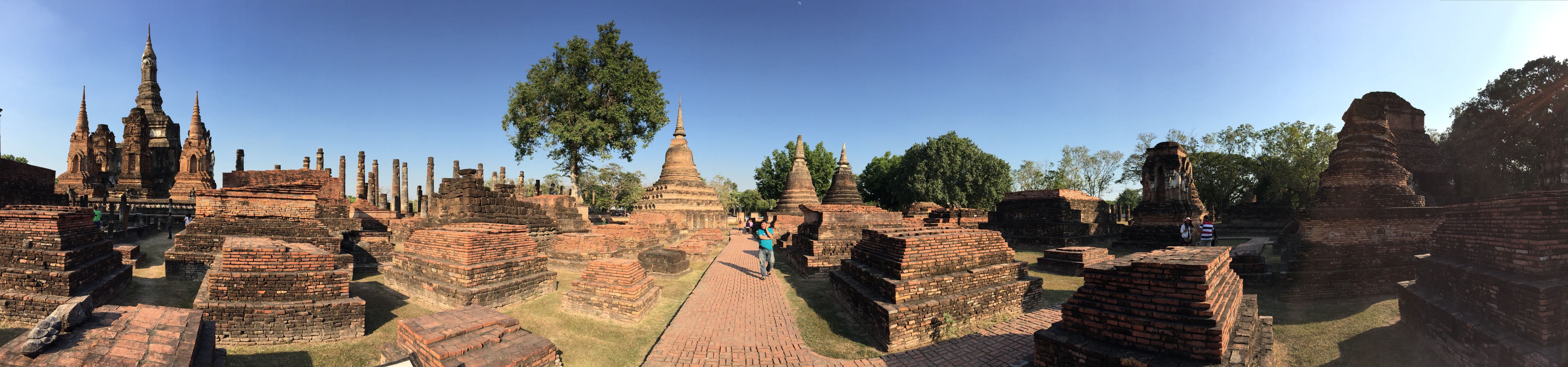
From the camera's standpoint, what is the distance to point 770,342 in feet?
18.9

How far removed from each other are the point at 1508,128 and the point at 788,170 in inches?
1616

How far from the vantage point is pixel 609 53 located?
25.2 metres

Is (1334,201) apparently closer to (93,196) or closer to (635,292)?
(635,292)

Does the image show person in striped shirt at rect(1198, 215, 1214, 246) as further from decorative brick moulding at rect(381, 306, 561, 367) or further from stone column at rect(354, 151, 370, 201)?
stone column at rect(354, 151, 370, 201)

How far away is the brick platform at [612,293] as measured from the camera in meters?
6.67

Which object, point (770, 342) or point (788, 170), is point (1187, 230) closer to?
point (770, 342)

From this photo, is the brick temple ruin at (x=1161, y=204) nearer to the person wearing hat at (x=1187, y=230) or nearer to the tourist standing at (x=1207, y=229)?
the person wearing hat at (x=1187, y=230)

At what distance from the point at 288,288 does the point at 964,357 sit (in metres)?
7.03

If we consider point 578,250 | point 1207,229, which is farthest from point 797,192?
point 1207,229

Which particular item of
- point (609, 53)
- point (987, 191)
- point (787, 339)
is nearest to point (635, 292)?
point (787, 339)

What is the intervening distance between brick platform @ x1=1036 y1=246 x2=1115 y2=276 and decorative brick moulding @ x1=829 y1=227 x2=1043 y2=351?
127 inches

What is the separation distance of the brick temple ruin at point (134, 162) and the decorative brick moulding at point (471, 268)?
76.6 ft

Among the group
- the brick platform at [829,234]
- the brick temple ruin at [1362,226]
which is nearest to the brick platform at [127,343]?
the brick platform at [829,234]

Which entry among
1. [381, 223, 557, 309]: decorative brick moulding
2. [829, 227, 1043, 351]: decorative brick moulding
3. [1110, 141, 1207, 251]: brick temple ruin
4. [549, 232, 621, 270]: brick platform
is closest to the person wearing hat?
[1110, 141, 1207, 251]: brick temple ruin
